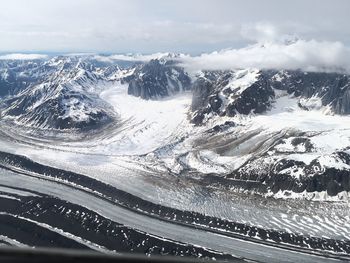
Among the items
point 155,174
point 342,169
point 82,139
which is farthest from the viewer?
point 82,139

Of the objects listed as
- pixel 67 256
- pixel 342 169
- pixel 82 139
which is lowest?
pixel 82 139

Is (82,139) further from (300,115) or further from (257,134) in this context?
(300,115)

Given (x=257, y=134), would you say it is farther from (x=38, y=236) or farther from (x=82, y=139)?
(x=38, y=236)

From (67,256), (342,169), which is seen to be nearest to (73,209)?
(342,169)

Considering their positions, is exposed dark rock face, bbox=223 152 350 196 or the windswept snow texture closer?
the windswept snow texture

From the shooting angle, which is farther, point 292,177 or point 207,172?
point 207,172

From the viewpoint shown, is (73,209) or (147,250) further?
(73,209)

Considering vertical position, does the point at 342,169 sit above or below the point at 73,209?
above

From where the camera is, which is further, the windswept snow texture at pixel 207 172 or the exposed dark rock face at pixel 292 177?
the exposed dark rock face at pixel 292 177

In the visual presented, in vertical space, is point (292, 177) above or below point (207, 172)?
above

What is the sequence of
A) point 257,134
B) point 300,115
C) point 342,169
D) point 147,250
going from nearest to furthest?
1. point 147,250
2. point 342,169
3. point 257,134
4. point 300,115
